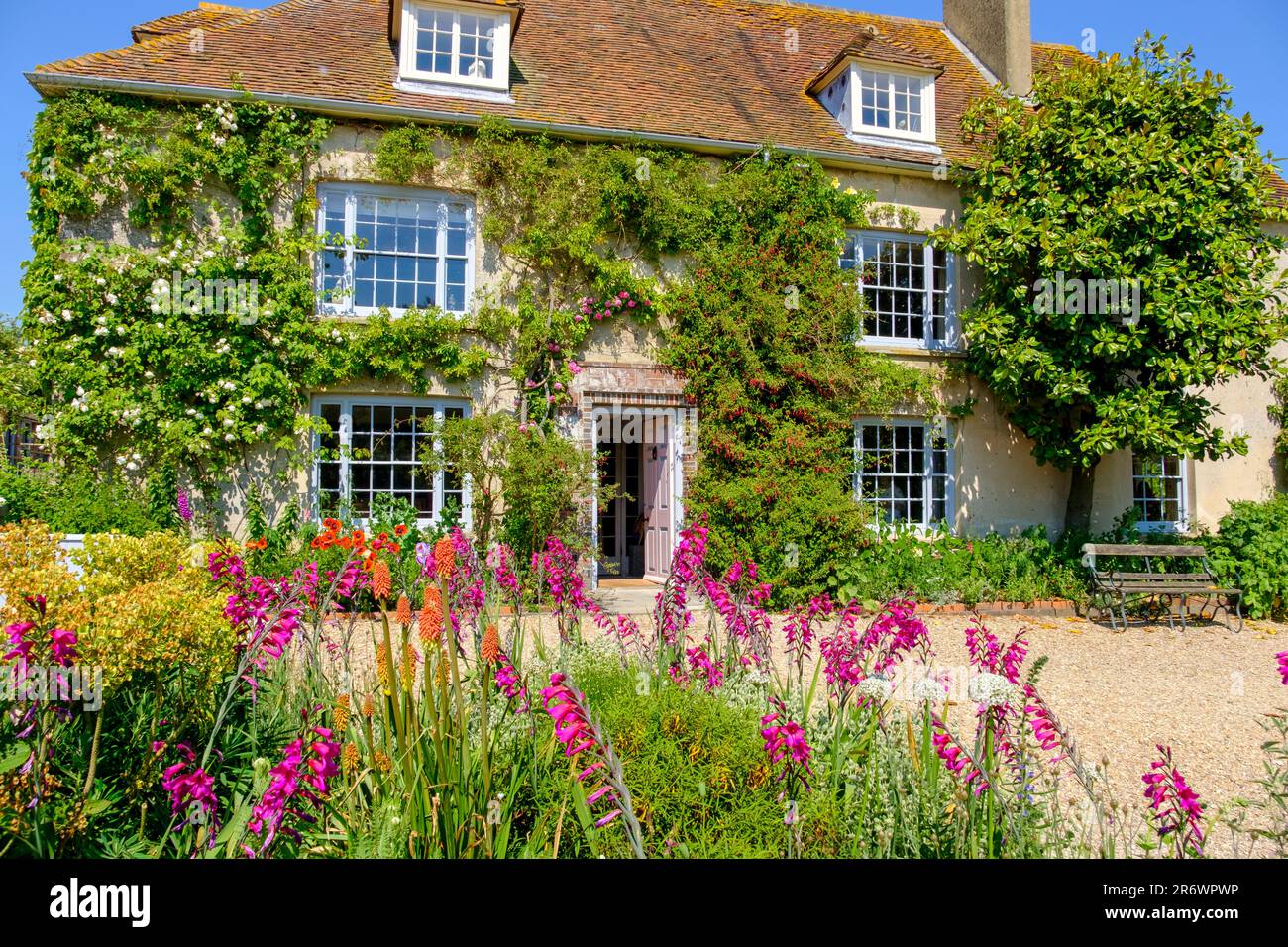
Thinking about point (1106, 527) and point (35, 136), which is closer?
point (35, 136)

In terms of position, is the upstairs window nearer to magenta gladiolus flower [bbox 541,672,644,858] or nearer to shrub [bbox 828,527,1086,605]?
shrub [bbox 828,527,1086,605]

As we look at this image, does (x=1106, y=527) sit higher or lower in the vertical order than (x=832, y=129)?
lower

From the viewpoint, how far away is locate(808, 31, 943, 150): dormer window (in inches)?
484

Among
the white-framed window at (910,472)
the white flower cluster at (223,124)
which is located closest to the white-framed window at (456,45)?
the white flower cluster at (223,124)

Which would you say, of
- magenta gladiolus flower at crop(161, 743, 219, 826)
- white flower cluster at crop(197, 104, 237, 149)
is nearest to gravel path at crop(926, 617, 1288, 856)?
magenta gladiolus flower at crop(161, 743, 219, 826)

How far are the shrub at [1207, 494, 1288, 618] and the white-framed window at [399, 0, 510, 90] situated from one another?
11.6 m

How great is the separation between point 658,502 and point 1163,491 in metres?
8.67

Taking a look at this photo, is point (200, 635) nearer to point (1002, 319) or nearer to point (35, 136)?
point (35, 136)

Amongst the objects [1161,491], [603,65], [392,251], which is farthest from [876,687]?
[1161,491]

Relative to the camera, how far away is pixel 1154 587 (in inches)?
378
